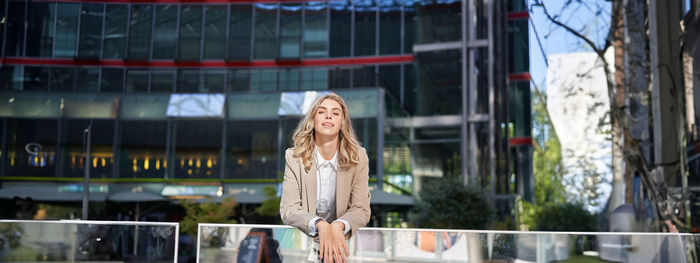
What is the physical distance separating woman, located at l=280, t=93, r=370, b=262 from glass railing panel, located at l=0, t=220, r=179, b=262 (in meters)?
4.66

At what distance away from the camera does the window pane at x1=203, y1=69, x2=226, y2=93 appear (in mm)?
28891

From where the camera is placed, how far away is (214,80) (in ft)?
95.0

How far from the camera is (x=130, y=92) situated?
28.0 m

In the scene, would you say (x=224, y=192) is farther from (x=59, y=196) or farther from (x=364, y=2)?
(x=364, y=2)

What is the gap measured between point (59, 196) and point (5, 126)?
14.7 ft

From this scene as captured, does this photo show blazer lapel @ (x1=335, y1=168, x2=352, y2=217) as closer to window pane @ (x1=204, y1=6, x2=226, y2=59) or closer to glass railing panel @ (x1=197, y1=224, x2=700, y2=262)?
glass railing panel @ (x1=197, y1=224, x2=700, y2=262)

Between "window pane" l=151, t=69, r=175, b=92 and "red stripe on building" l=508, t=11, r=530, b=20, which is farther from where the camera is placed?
"red stripe on building" l=508, t=11, r=530, b=20

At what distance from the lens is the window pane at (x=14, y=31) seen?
94.0 ft

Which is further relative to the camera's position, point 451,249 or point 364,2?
point 364,2

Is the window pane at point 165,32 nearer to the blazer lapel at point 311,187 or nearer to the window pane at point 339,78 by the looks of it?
the window pane at point 339,78

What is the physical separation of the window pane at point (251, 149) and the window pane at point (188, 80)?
8.95 ft

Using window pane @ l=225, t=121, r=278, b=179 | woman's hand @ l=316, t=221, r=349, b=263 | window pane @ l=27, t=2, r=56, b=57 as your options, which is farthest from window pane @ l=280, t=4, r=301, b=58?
woman's hand @ l=316, t=221, r=349, b=263

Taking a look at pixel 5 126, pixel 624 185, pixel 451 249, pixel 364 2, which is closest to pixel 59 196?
pixel 5 126

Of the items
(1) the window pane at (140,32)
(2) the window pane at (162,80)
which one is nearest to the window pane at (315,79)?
(2) the window pane at (162,80)
